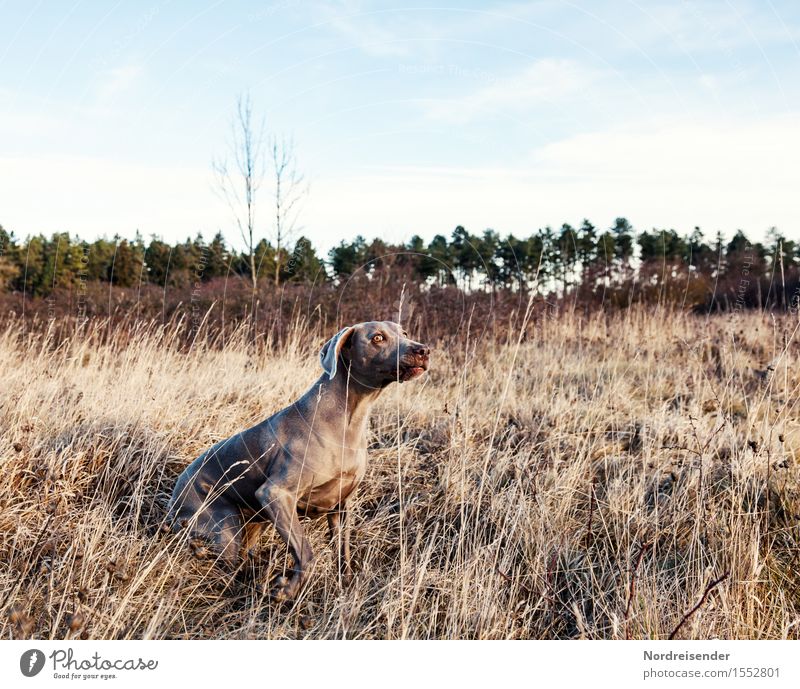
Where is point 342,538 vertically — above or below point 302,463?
below

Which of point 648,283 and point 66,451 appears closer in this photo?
point 66,451

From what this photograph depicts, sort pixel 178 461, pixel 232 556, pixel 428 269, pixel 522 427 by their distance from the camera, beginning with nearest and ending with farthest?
pixel 232 556 → pixel 178 461 → pixel 522 427 → pixel 428 269

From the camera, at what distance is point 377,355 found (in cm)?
324

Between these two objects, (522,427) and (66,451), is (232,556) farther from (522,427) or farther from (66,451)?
(522,427)

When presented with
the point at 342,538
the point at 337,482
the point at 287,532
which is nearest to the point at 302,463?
the point at 337,482

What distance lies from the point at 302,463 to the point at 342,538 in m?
0.69

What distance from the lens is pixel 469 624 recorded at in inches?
122

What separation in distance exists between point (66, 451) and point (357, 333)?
205 centimetres

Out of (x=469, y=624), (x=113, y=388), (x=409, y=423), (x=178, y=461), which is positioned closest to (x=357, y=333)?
(x=469, y=624)

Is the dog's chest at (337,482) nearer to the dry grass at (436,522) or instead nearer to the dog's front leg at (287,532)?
the dog's front leg at (287,532)

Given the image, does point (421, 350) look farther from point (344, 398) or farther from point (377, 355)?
point (344, 398)

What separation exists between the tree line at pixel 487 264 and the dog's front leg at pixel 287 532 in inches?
114

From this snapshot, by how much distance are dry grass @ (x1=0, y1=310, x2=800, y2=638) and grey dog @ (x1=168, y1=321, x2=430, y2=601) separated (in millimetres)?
207

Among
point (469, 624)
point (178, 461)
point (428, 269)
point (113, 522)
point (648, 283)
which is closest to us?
point (469, 624)
